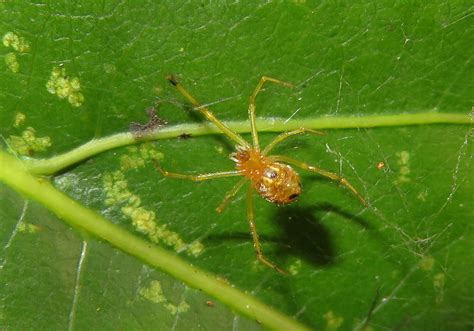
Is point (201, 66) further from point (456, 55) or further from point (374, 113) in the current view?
point (456, 55)

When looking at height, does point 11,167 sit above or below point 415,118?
below

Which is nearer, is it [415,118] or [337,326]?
Result: [415,118]

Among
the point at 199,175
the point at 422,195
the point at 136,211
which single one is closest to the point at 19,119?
the point at 136,211

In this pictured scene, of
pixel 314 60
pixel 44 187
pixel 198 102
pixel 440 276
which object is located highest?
pixel 314 60

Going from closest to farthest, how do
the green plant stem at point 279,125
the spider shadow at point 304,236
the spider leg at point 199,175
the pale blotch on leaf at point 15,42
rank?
the pale blotch on leaf at point 15,42
the green plant stem at point 279,125
the spider leg at point 199,175
the spider shadow at point 304,236

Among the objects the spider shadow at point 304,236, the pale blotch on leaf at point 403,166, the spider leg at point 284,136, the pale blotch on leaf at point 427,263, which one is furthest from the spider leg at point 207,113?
the pale blotch on leaf at point 427,263

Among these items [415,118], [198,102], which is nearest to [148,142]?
[198,102]

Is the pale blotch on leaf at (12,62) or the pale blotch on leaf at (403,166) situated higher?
the pale blotch on leaf at (12,62)

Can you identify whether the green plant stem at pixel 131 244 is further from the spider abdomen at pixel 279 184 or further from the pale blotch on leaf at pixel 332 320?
the spider abdomen at pixel 279 184
